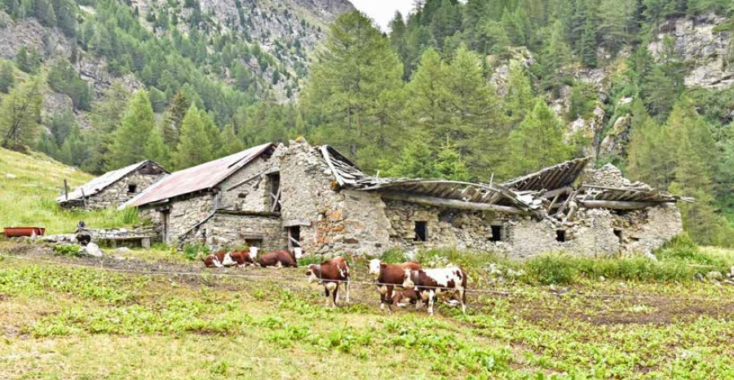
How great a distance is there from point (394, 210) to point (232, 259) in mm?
5801

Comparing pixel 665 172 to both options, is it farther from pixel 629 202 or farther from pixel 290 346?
pixel 290 346

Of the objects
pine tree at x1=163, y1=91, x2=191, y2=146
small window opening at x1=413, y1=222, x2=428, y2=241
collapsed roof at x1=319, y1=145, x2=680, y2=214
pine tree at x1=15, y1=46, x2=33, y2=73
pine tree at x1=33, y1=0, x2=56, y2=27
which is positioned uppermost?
pine tree at x1=33, y1=0, x2=56, y2=27

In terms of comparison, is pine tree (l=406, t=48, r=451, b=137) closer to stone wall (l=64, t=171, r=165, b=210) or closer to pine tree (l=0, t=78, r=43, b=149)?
stone wall (l=64, t=171, r=165, b=210)

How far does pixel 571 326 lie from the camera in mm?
11055

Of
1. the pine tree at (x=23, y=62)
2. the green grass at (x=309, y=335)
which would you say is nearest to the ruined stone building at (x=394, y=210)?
the green grass at (x=309, y=335)

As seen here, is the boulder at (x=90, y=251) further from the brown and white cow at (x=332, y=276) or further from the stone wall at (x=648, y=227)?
the stone wall at (x=648, y=227)

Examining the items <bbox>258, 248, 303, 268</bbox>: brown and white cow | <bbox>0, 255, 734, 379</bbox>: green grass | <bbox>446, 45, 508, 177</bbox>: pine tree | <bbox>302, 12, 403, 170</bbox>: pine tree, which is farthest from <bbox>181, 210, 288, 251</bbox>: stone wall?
<bbox>446, 45, 508, 177</bbox>: pine tree

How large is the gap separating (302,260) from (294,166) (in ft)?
14.5

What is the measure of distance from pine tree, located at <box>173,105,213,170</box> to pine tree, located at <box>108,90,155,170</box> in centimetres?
529

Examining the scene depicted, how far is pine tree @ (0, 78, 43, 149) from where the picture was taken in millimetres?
64000

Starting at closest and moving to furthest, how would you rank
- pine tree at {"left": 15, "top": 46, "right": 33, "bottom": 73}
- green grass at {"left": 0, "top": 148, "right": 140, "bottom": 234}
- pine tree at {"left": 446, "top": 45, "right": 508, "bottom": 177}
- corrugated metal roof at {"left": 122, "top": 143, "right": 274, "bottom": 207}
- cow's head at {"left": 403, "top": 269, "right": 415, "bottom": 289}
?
cow's head at {"left": 403, "top": 269, "right": 415, "bottom": 289} < corrugated metal roof at {"left": 122, "top": 143, "right": 274, "bottom": 207} < green grass at {"left": 0, "top": 148, "right": 140, "bottom": 234} < pine tree at {"left": 446, "top": 45, "right": 508, "bottom": 177} < pine tree at {"left": 15, "top": 46, "right": 33, "bottom": 73}

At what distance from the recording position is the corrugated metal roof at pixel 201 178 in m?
24.9

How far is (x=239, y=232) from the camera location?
21.2 metres

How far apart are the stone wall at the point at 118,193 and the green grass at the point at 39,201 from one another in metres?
1.65
